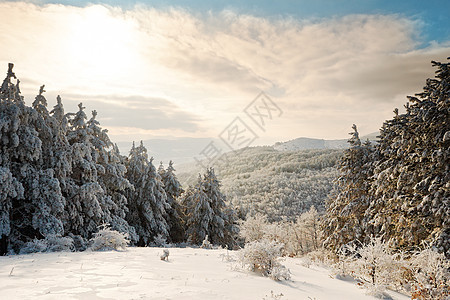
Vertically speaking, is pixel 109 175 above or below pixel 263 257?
above

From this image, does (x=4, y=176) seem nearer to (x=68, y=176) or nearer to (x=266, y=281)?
(x=68, y=176)

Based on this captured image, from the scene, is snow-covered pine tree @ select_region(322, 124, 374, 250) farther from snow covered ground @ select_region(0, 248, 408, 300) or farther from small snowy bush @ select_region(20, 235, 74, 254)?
small snowy bush @ select_region(20, 235, 74, 254)

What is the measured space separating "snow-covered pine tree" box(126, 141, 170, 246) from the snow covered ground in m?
16.5

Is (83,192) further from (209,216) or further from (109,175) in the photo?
(209,216)

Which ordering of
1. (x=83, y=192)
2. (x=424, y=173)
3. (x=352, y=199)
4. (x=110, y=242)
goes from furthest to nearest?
1. (x=352, y=199)
2. (x=83, y=192)
3. (x=424, y=173)
4. (x=110, y=242)

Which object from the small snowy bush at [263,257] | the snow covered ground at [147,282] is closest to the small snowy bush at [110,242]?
the snow covered ground at [147,282]

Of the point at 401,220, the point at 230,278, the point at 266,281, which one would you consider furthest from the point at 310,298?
the point at 401,220

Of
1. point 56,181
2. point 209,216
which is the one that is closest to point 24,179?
point 56,181

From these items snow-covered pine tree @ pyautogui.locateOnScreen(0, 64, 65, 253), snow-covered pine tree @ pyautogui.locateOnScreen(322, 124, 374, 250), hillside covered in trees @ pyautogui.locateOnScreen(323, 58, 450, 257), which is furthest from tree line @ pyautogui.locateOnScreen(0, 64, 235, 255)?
snow-covered pine tree @ pyautogui.locateOnScreen(322, 124, 374, 250)

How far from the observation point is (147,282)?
5703 mm

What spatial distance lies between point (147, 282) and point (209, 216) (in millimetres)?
21412

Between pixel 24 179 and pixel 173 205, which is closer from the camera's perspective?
pixel 24 179

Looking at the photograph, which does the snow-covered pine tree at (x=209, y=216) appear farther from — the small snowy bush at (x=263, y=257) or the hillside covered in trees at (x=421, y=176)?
the small snowy bush at (x=263, y=257)

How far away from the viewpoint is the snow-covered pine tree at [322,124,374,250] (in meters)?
18.0
